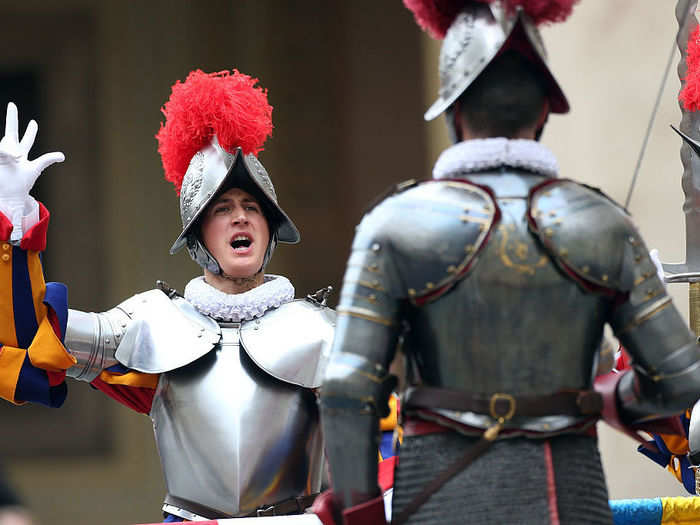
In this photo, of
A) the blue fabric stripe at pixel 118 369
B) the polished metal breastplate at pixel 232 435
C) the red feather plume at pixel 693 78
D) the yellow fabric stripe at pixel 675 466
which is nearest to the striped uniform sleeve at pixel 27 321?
the blue fabric stripe at pixel 118 369

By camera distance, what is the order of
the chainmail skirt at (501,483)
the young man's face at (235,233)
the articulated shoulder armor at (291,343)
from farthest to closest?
1. the young man's face at (235,233)
2. the articulated shoulder armor at (291,343)
3. the chainmail skirt at (501,483)

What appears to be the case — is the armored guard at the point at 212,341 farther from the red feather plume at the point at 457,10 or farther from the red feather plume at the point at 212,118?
the red feather plume at the point at 457,10

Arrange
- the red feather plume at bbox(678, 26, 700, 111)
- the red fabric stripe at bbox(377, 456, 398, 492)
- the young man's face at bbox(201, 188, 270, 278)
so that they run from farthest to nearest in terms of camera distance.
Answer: the red feather plume at bbox(678, 26, 700, 111) → the young man's face at bbox(201, 188, 270, 278) → the red fabric stripe at bbox(377, 456, 398, 492)

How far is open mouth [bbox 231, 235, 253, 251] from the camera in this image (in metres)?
3.85

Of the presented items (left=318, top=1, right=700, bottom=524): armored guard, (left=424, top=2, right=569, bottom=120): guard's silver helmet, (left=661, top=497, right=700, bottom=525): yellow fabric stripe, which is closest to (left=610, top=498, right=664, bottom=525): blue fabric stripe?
(left=661, top=497, right=700, bottom=525): yellow fabric stripe

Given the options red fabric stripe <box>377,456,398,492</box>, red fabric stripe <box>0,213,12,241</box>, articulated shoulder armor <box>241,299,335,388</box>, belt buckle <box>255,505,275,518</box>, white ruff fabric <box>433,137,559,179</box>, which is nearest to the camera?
white ruff fabric <box>433,137,559,179</box>

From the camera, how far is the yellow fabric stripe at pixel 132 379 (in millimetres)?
3750

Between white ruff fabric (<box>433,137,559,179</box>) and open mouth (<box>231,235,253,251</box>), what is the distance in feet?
4.64

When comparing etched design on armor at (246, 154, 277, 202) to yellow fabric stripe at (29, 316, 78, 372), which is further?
etched design on armor at (246, 154, 277, 202)

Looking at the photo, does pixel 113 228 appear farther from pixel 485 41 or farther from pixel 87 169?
pixel 485 41

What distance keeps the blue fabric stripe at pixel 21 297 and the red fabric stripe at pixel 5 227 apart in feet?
0.13

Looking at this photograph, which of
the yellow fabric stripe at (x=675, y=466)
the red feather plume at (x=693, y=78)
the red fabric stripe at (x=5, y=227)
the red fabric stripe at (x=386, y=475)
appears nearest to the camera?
the red fabric stripe at (x=386, y=475)

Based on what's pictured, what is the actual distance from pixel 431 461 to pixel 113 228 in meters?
4.62

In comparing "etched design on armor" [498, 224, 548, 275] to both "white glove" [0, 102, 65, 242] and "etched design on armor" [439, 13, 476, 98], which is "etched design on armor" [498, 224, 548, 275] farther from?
"white glove" [0, 102, 65, 242]
